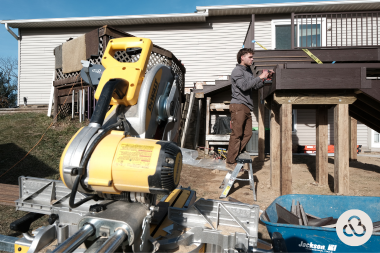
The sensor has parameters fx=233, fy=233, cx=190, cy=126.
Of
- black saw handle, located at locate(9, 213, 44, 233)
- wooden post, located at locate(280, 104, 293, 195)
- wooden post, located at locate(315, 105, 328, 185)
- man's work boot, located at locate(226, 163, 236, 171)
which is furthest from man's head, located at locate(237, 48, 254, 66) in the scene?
black saw handle, located at locate(9, 213, 44, 233)

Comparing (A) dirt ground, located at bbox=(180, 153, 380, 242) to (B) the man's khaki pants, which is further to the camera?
(B) the man's khaki pants

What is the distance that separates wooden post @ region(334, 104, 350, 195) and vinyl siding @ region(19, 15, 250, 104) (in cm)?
728

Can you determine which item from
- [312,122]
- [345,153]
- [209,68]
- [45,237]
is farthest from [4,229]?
[312,122]

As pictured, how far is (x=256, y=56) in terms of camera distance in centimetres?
554

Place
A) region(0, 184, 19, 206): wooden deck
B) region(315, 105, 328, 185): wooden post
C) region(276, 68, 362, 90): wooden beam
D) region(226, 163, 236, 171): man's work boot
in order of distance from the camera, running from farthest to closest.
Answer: region(315, 105, 328, 185): wooden post → region(226, 163, 236, 171): man's work boot → region(276, 68, 362, 90): wooden beam → region(0, 184, 19, 206): wooden deck

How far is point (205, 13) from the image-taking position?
31.6ft

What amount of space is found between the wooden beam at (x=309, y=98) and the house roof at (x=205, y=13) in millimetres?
7369

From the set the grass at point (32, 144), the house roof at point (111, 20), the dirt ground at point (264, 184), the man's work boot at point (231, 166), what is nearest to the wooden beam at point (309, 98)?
the man's work boot at point (231, 166)

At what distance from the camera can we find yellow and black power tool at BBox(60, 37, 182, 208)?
1.12m

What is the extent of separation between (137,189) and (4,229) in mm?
2049

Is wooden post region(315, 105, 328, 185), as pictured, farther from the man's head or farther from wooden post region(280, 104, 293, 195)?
the man's head

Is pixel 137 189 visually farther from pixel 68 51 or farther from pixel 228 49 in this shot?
pixel 228 49

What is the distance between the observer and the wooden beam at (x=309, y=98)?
3.28m

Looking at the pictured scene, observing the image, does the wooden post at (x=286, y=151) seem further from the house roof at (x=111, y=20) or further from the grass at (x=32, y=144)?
the house roof at (x=111, y=20)
